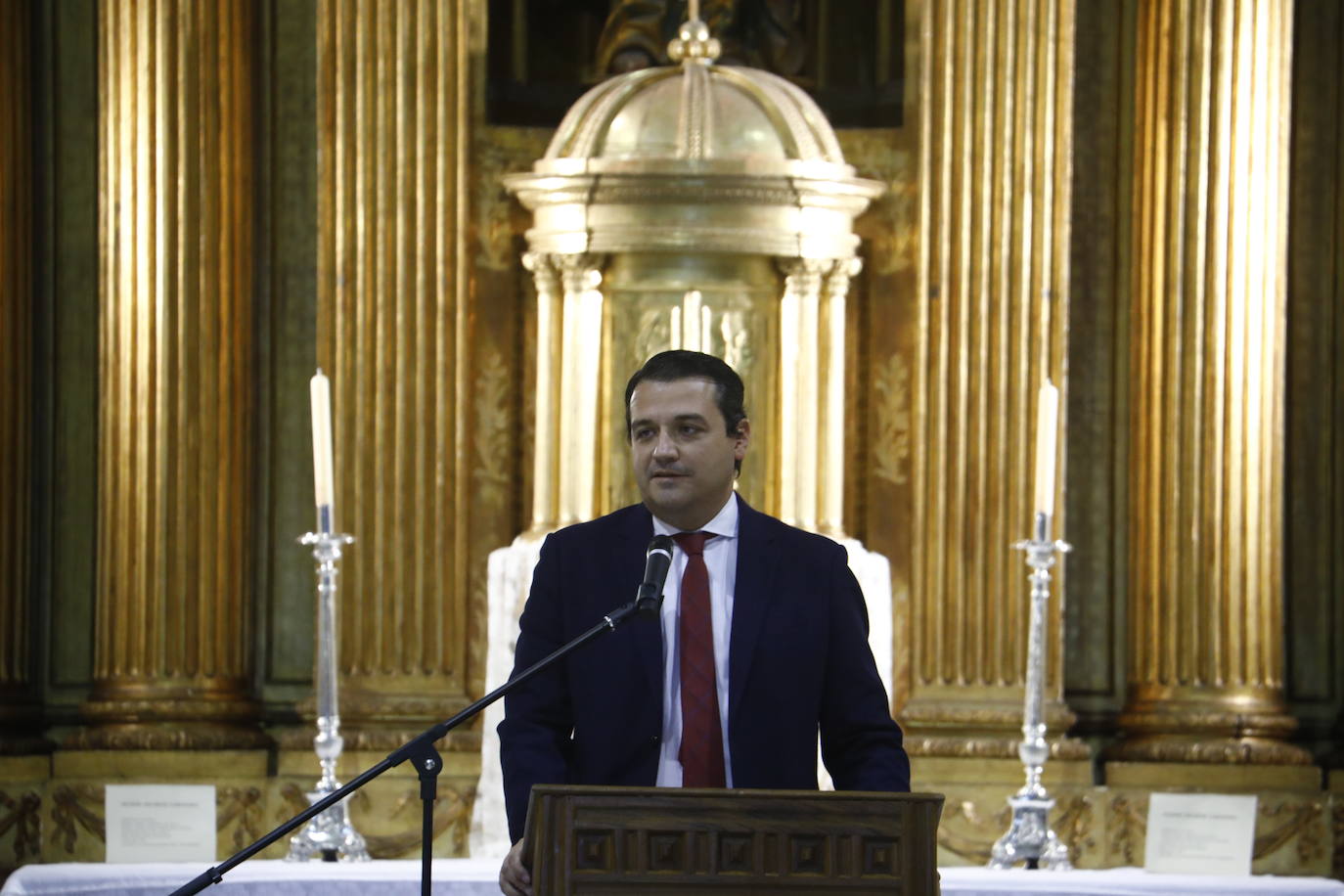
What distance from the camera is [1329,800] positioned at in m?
7.86

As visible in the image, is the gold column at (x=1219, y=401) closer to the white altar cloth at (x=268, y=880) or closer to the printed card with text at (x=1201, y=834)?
the printed card with text at (x=1201, y=834)

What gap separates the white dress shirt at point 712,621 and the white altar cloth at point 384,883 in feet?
4.94

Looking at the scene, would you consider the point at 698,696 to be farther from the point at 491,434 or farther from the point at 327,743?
the point at 491,434

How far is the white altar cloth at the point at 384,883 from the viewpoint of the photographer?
205 inches

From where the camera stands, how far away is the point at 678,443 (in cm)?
381

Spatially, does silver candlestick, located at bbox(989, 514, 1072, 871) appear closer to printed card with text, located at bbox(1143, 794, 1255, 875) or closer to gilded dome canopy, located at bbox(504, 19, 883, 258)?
printed card with text, located at bbox(1143, 794, 1255, 875)

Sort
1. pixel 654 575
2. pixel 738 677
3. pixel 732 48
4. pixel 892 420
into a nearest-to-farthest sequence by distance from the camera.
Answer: pixel 654 575, pixel 738 677, pixel 892 420, pixel 732 48

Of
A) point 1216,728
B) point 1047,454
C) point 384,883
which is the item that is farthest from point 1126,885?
point 1216,728

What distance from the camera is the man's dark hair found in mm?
3848

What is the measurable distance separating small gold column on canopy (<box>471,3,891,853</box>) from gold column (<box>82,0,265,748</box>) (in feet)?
4.03

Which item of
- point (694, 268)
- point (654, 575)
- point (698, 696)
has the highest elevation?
point (694, 268)

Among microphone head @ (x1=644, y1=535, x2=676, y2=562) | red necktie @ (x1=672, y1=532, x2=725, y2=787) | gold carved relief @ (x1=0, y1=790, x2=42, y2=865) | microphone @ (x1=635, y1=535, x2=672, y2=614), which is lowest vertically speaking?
gold carved relief @ (x1=0, y1=790, x2=42, y2=865)

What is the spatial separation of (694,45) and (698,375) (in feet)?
13.3

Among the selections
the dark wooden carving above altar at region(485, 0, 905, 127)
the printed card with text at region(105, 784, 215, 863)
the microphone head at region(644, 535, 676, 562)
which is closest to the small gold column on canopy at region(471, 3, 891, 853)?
the dark wooden carving above altar at region(485, 0, 905, 127)
